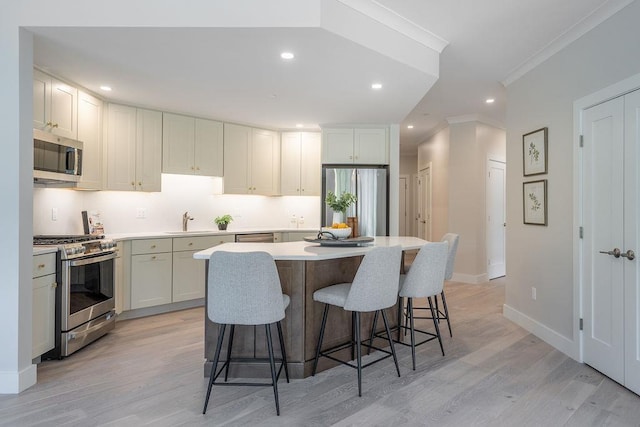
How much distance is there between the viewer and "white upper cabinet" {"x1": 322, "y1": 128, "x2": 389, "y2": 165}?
16.8 ft

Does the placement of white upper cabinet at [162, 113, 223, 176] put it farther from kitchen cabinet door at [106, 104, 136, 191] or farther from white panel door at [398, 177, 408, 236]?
white panel door at [398, 177, 408, 236]

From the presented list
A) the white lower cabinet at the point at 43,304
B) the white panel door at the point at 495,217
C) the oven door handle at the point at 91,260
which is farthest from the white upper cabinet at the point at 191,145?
the white panel door at the point at 495,217

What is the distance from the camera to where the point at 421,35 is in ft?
10.3

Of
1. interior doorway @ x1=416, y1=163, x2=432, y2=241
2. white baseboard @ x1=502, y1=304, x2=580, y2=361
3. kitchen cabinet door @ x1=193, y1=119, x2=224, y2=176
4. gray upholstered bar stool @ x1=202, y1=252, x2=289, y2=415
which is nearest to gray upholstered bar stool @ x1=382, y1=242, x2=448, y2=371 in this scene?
gray upholstered bar stool @ x1=202, y1=252, x2=289, y2=415

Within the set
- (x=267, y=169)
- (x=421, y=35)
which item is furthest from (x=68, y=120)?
(x=421, y=35)

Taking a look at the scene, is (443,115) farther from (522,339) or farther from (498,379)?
(498,379)

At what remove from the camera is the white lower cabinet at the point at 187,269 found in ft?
14.2

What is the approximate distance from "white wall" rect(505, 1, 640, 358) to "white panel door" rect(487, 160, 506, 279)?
221 centimetres

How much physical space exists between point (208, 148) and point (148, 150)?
755 mm

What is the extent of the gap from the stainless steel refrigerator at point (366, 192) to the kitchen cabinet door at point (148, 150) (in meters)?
2.15

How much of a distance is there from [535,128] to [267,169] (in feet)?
11.2

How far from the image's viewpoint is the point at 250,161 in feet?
17.3

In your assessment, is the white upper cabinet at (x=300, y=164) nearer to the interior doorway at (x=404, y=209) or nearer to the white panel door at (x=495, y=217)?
the white panel door at (x=495, y=217)

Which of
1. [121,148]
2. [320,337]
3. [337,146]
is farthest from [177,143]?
[320,337]
